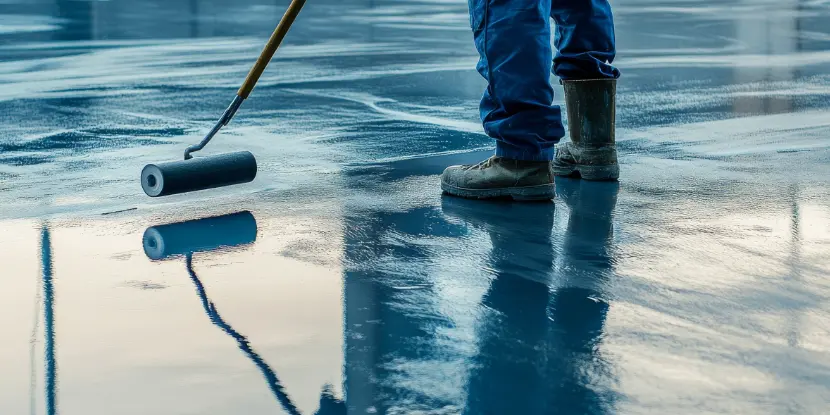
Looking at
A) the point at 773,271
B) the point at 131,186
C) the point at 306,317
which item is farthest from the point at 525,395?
the point at 131,186

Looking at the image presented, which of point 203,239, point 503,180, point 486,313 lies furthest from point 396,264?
point 503,180

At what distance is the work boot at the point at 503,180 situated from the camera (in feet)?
11.1

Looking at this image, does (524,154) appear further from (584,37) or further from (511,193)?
(584,37)

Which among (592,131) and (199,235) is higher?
(592,131)

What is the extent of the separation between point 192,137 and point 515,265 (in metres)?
2.14

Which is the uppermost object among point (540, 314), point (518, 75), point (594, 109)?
point (518, 75)

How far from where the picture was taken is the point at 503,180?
3398 millimetres

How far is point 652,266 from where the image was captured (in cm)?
260

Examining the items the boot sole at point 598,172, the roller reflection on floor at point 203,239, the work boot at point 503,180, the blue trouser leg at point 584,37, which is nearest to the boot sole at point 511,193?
the work boot at point 503,180

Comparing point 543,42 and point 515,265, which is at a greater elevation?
point 543,42

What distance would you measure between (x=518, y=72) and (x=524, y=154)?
0.82 feet

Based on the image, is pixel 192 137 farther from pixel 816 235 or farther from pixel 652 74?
pixel 652 74

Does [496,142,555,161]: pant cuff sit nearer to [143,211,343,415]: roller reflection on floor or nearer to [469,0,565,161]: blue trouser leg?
[469,0,565,161]: blue trouser leg

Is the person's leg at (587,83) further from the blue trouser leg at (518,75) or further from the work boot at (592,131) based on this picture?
the blue trouser leg at (518,75)
